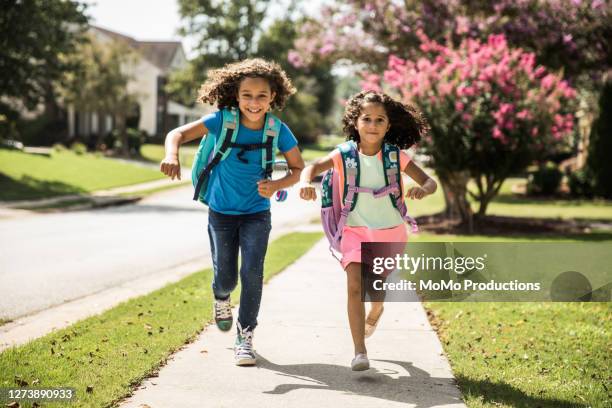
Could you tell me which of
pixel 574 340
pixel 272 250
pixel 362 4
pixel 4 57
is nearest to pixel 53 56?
pixel 4 57

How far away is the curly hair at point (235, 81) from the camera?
15.9ft

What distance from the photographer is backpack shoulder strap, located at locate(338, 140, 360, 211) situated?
457 centimetres

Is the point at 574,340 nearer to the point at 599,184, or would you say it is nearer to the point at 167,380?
the point at 167,380

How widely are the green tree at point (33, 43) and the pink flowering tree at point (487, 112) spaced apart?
1290 cm

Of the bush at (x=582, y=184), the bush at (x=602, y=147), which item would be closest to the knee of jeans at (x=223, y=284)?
the bush at (x=602, y=147)

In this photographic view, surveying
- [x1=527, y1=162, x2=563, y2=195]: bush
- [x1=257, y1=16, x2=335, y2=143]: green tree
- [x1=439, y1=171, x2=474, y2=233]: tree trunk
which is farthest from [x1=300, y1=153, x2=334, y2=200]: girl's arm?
[x1=257, y1=16, x2=335, y2=143]: green tree

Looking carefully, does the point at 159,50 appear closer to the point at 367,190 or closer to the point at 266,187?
the point at 266,187

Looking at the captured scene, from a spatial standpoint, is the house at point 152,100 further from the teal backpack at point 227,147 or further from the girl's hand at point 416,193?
the girl's hand at point 416,193

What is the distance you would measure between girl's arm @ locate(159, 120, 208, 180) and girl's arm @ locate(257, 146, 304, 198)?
514 mm

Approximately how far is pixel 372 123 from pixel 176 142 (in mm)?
1221

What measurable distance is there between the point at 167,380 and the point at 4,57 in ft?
69.7

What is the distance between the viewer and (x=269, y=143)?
4.79m

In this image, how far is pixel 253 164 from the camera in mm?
4785

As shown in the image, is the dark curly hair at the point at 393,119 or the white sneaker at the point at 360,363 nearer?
the white sneaker at the point at 360,363
